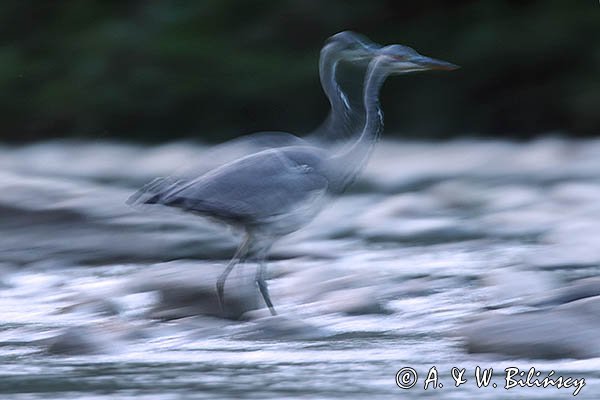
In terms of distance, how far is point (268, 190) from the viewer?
4.64 meters

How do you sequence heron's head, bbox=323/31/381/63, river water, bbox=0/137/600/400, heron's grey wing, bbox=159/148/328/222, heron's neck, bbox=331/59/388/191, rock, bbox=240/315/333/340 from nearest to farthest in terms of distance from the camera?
river water, bbox=0/137/600/400
rock, bbox=240/315/333/340
heron's grey wing, bbox=159/148/328/222
heron's neck, bbox=331/59/388/191
heron's head, bbox=323/31/381/63

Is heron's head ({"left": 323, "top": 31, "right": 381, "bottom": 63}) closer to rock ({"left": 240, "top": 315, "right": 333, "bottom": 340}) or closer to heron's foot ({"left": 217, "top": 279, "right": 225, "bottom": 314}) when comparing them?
heron's foot ({"left": 217, "top": 279, "right": 225, "bottom": 314})

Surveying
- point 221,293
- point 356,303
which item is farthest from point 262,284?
point 356,303

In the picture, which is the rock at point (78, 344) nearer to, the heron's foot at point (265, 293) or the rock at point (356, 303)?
the heron's foot at point (265, 293)

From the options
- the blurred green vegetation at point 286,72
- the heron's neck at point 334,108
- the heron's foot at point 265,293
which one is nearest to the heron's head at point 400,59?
the heron's neck at point 334,108

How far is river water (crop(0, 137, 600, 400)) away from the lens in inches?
149

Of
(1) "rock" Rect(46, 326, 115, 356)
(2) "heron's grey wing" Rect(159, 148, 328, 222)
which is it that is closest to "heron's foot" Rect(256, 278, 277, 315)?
(2) "heron's grey wing" Rect(159, 148, 328, 222)

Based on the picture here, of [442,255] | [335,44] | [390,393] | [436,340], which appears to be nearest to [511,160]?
[442,255]

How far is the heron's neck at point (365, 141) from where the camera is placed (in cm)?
486

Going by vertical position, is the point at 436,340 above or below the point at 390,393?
above

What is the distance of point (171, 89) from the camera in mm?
12109

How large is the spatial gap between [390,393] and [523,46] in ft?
27.0

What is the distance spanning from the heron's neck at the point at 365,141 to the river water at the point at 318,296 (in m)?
0.38

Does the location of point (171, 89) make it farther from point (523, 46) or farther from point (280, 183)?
point (280, 183)
